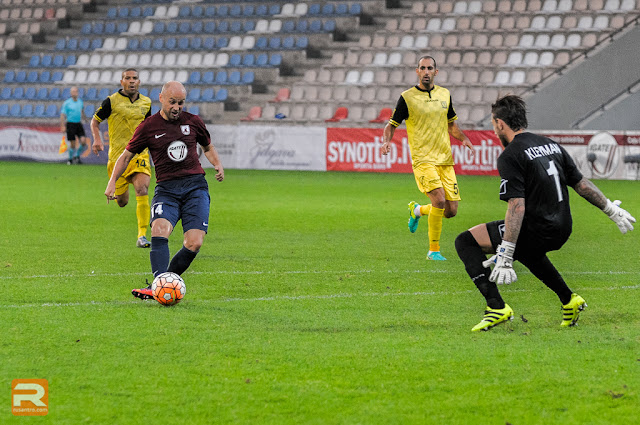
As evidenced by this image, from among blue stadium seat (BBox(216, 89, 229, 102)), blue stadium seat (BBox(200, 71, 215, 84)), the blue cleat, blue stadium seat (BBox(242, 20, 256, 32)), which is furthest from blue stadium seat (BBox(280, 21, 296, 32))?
the blue cleat

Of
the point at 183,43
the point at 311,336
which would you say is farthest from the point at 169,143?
the point at 183,43

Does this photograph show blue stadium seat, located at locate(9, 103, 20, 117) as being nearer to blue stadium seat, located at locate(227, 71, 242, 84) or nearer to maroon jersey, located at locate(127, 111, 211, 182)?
blue stadium seat, located at locate(227, 71, 242, 84)

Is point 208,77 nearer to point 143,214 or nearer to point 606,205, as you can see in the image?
point 143,214

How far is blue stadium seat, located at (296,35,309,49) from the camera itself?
3534 centimetres

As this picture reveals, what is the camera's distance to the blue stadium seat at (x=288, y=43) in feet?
117

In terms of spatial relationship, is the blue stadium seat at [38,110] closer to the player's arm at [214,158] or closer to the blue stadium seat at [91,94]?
the blue stadium seat at [91,94]

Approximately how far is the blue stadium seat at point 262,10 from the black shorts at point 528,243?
106ft

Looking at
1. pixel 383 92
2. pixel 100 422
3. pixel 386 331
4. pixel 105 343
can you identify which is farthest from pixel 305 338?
pixel 383 92

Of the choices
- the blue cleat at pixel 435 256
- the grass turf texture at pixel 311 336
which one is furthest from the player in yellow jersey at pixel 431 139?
the grass turf texture at pixel 311 336

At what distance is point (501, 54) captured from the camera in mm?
31328

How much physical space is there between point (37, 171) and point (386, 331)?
2265 centimetres

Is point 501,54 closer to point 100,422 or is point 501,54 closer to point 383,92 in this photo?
point 383,92

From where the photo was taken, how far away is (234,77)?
1390 inches

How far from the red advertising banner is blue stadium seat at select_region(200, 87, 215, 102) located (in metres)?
7.38
